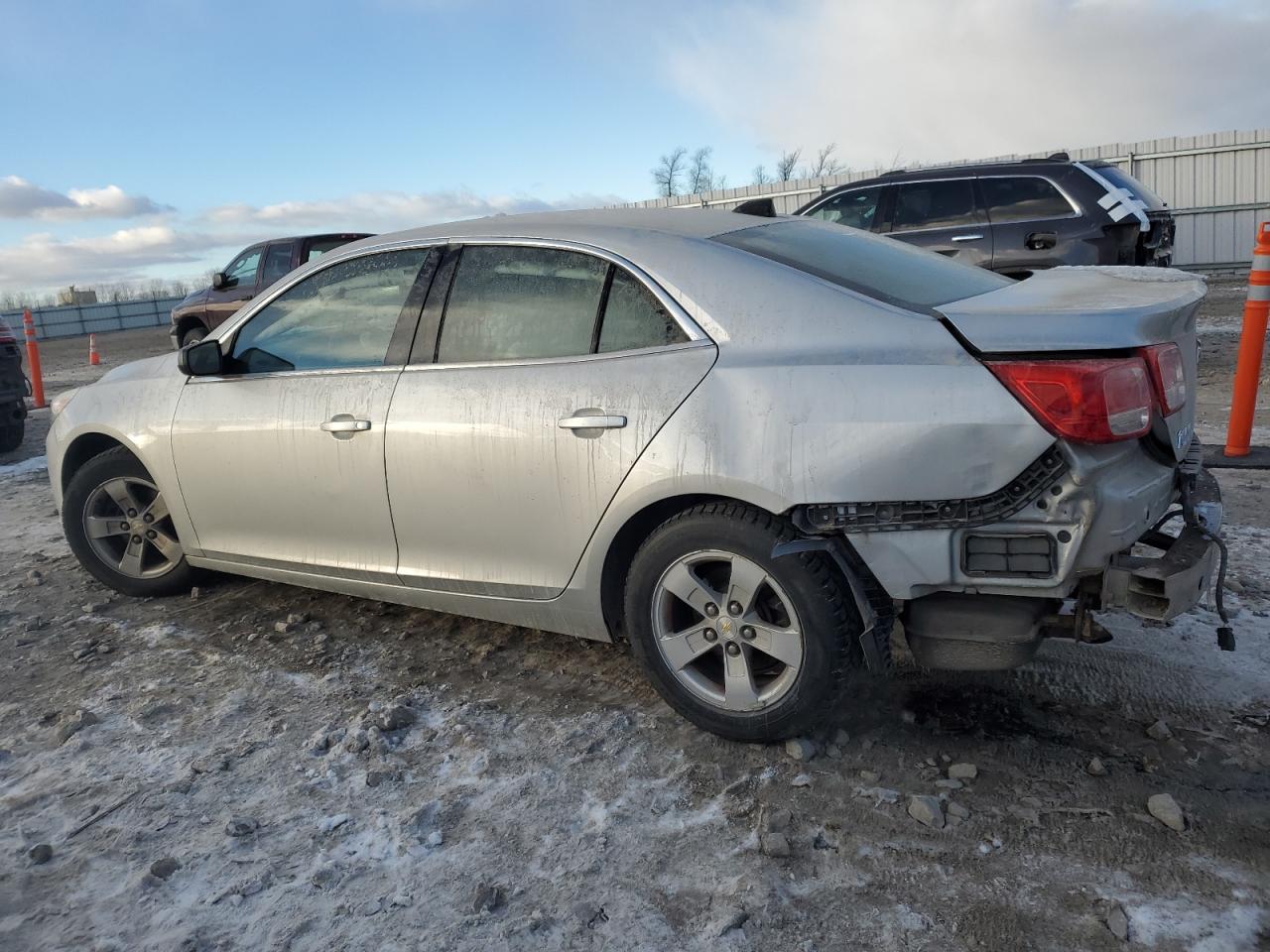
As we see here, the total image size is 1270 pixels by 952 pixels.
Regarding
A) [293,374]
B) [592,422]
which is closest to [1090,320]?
[592,422]

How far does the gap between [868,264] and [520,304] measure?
1158 millimetres

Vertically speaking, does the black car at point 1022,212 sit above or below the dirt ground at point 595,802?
above

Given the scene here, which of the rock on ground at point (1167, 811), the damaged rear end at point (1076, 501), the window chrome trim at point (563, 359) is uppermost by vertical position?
the window chrome trim at point (563, 359)

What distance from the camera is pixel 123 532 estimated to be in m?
4.54

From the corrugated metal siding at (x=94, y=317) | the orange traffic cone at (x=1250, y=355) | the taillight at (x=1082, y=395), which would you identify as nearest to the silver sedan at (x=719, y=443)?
the taillight at (x=1082, y=395)

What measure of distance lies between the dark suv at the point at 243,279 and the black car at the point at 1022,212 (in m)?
7.06

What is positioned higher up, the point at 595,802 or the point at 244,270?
the point at 244,270

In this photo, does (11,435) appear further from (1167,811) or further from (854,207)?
(1167,811)

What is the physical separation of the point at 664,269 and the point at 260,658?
2.22 meters

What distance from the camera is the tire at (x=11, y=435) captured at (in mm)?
8883

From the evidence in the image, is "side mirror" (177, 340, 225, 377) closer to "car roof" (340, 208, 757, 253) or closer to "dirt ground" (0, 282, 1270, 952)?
"car roof" (340, 208, 757, 253)

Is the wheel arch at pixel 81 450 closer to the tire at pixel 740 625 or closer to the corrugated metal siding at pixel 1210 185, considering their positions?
the tire at pixel 740 625

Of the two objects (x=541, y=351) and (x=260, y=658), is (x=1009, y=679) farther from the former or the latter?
(x=260, y=658)

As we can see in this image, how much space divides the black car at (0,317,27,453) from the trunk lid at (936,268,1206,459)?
8649 mm
